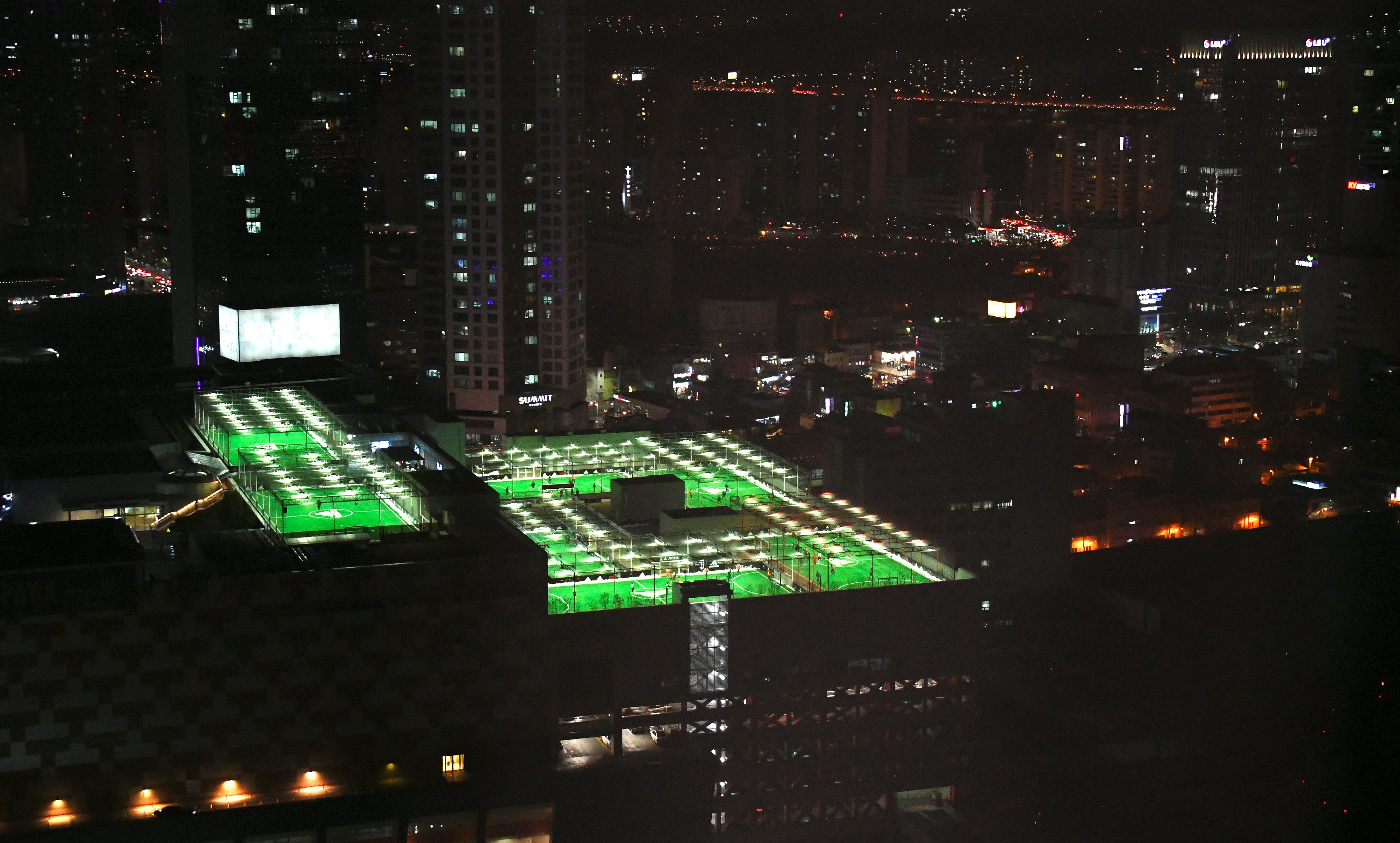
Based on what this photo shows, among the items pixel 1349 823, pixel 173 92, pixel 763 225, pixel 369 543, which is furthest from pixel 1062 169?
pixel 369 543

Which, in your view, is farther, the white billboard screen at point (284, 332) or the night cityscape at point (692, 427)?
the white billboard screen at point (284, 332)

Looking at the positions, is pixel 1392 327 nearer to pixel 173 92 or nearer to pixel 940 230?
pixel 940 230

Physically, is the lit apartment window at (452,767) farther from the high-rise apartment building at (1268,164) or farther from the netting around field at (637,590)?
the high-rise apartment building at (1268,164)

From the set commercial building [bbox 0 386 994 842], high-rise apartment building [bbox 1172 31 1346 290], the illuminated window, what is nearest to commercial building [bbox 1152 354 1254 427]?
high-rise apartment building [bbox 1172 31 1346 290]

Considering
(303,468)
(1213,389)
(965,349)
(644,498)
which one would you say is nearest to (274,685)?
(303,468)

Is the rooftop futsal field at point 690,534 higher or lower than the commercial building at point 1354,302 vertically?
lower

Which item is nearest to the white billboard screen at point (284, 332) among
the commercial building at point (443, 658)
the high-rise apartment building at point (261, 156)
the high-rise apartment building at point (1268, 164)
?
the high-rise apartment building at point (261, 156)

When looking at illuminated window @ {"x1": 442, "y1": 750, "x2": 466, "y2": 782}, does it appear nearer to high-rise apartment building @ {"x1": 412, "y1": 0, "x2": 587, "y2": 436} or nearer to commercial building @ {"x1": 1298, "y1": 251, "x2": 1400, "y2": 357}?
high-rise apartment building @ {"x1": 412, "y1": 0, "x2": 587, "y2": 436}

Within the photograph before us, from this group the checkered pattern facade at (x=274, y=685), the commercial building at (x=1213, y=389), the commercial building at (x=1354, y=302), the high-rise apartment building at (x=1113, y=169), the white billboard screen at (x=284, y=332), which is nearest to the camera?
the checkered pattern facade at (x=274, y=685)
